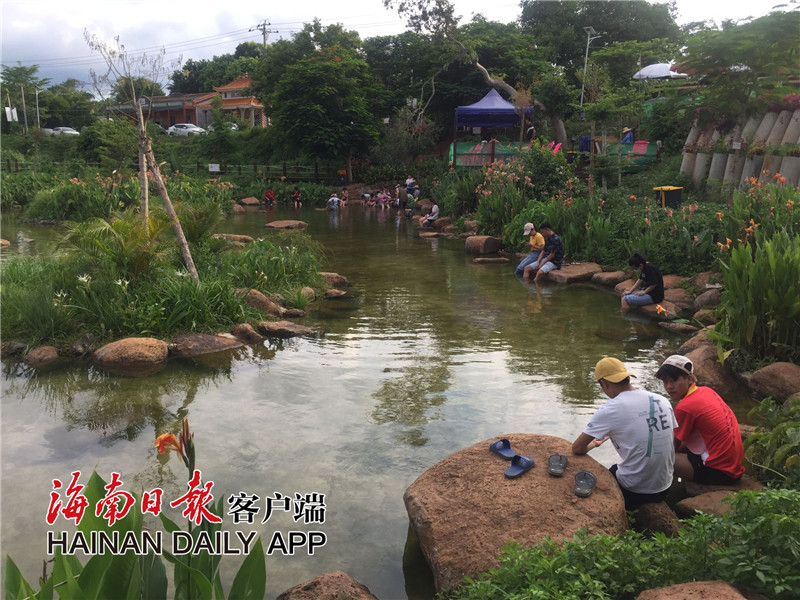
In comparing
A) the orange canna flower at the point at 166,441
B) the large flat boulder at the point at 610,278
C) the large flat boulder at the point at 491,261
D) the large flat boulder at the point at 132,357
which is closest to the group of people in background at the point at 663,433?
the orange canna flower at the point at 166,441

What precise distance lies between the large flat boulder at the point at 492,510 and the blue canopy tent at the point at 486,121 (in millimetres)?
17985

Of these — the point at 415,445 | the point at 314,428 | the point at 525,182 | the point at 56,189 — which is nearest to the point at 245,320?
the point at 314,428

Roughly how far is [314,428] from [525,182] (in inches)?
471

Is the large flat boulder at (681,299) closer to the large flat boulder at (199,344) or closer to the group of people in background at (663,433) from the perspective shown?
the group of people in background at (663,433)

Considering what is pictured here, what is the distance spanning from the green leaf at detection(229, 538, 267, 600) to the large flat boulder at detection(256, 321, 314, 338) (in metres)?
5.98

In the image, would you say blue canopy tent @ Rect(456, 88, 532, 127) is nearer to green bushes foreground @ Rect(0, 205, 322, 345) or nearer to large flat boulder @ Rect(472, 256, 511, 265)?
large flat boulder @ Rect(472, 256, 511, 265)

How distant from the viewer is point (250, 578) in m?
2.71

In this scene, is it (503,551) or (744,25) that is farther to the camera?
(744,25)

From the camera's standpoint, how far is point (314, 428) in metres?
5.80

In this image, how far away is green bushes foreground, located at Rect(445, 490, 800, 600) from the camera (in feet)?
8.55

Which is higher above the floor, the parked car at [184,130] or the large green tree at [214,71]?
the large green tree at [214,71]

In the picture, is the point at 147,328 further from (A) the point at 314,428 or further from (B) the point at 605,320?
(B) the point at 605,320

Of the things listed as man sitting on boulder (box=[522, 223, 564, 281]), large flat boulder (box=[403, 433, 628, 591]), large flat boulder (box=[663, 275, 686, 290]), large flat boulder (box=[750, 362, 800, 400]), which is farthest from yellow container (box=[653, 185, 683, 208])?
large flat boulder (box=[403, 433, 628, 591])

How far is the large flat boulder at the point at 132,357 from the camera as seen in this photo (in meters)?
7.16
